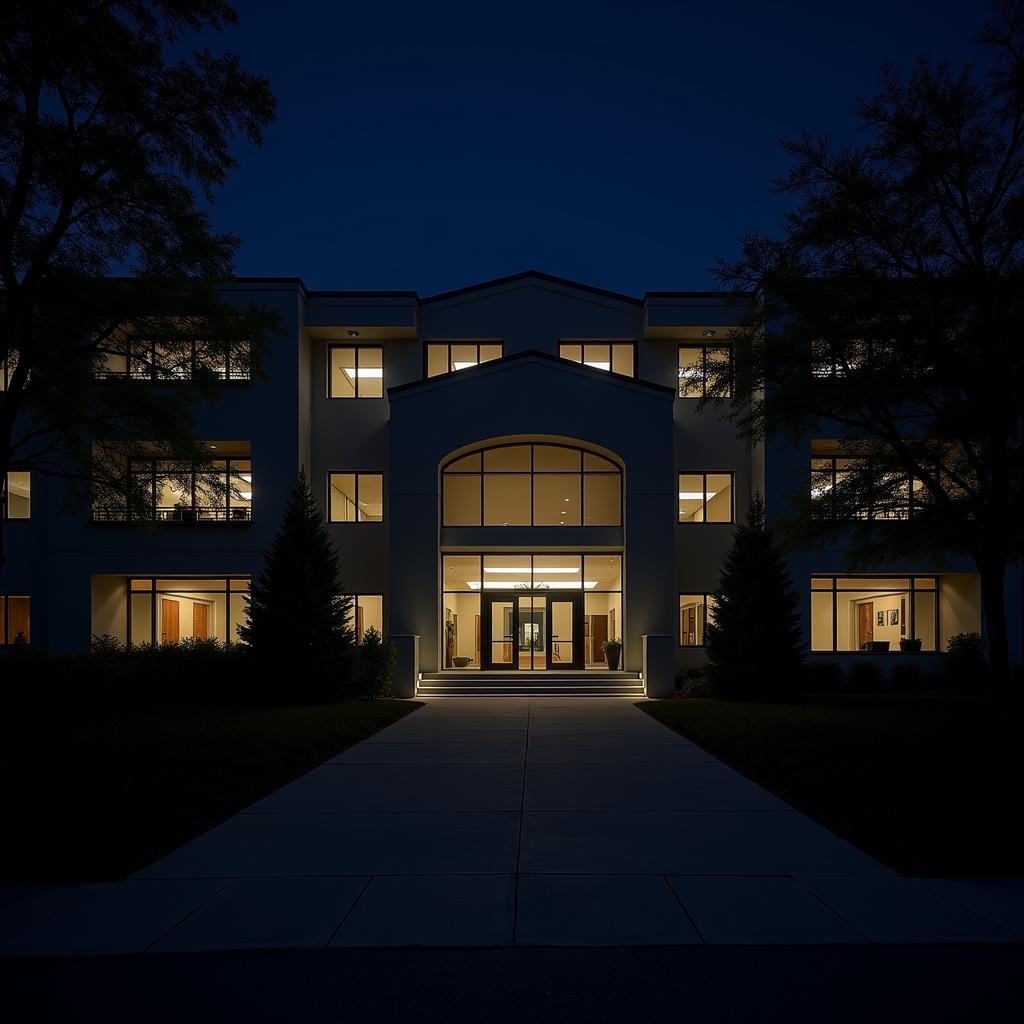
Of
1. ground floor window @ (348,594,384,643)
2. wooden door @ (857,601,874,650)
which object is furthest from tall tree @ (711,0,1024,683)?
ground floor window @ (348,594,384,643)

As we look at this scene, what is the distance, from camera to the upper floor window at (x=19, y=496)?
91.2 feet

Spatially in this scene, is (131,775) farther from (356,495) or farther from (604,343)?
(604,343)

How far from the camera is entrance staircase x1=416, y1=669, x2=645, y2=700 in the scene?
25.0 m

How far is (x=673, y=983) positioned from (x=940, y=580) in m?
26.4

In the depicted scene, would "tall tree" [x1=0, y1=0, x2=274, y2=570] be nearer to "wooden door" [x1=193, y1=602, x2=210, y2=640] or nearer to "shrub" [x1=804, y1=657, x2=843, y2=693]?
"wooden door" [x1=193, y1=602, x2=210, y2=640]

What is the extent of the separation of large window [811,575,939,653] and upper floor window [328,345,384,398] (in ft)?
51.0

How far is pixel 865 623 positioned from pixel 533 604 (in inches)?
414

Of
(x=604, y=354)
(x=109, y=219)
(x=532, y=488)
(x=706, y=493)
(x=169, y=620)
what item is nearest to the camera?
(x=109, y=219)

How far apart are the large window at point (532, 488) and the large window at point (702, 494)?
2.51m

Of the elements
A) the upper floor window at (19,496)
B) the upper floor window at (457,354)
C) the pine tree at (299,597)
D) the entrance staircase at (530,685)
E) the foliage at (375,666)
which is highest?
the upper floor window at (457,354)

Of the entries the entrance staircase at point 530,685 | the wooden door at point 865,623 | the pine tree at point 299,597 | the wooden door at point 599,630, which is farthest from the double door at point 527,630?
the wooden door at point 865,623

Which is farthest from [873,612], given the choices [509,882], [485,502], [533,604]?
[509,882]

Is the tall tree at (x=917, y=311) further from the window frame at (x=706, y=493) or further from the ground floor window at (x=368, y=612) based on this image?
the ground floor window at (x=368, y=612)

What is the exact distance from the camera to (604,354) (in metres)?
29.9
